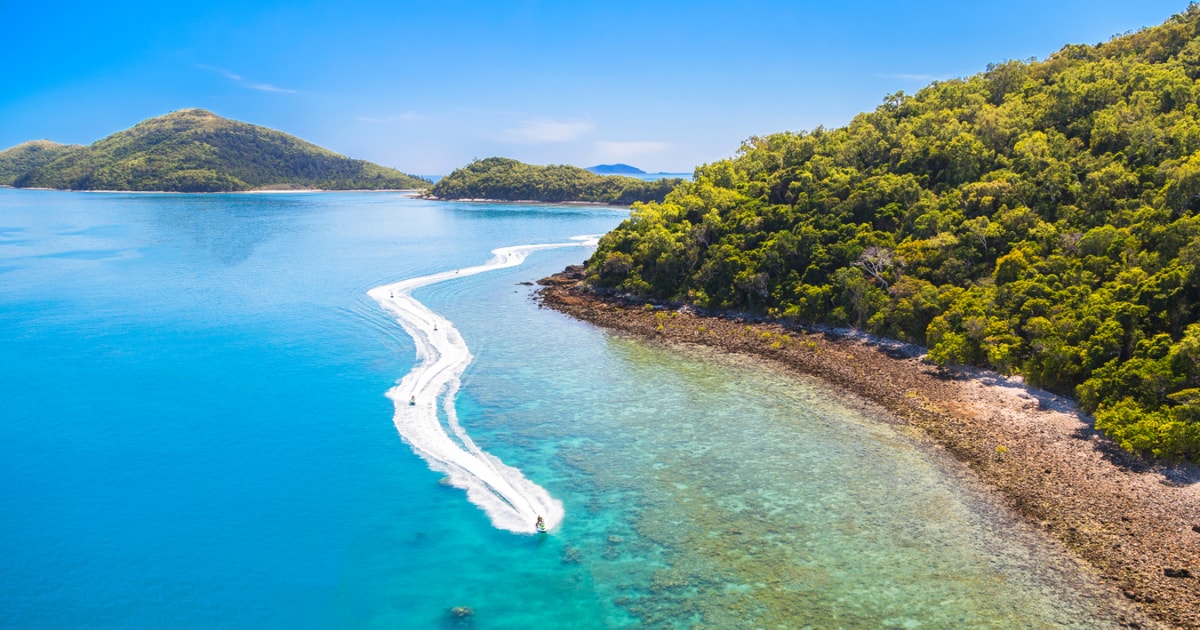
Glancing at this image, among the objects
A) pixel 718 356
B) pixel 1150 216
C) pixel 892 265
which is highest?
pixel 1150 216

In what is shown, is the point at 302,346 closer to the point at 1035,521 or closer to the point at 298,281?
the point at 298,281

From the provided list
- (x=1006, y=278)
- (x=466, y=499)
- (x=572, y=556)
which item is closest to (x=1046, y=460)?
(x=1006, y=278)

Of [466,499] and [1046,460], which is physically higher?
[1046,460]

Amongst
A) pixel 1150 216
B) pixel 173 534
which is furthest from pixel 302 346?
pixel 1150 216

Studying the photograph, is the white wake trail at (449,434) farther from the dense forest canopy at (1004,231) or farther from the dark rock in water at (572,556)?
the dense forest canopy at (1004,231)

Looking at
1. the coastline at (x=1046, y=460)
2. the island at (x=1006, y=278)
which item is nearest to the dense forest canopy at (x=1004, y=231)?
the island at (x=1006, y=278)

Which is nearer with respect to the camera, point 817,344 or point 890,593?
point 890,593

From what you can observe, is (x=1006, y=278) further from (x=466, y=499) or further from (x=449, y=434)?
(x=466, y=499)
